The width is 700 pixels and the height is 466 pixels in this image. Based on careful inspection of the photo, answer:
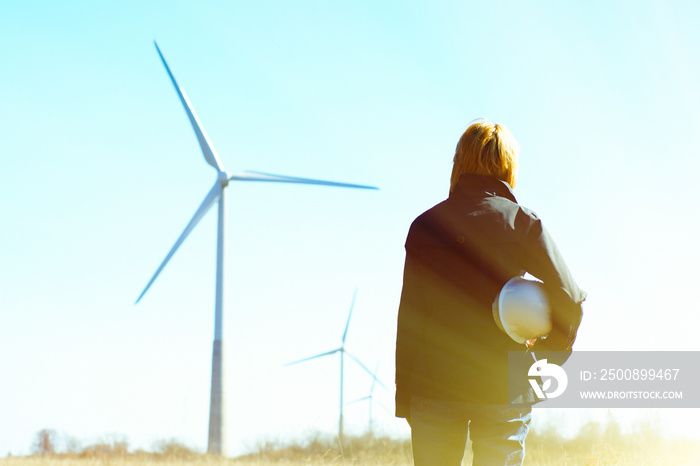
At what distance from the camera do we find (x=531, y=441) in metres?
17.0

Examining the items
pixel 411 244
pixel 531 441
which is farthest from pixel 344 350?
pixel 411 244

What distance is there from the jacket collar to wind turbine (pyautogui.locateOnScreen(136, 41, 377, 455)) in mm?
23668

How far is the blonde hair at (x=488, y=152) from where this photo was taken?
4426 mm

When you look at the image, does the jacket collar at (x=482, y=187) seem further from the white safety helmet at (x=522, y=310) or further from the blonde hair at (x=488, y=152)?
the white safety helmet at (x=522, y=310)

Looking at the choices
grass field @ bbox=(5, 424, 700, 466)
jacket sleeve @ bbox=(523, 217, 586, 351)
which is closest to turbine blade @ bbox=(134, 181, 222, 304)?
grass field @ bbox=(5, 424, 700, 466)

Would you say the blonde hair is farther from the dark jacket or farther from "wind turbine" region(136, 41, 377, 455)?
"wind turbine" region(136, 41, 377, 455)

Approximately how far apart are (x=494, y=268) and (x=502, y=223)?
276mm

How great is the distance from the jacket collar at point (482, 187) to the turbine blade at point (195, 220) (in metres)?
23.7

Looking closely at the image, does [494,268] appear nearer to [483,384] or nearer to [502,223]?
[502,223]

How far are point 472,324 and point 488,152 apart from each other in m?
1.09

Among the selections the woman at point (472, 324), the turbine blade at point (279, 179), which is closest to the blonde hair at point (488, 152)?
the woman at point (472, 324)

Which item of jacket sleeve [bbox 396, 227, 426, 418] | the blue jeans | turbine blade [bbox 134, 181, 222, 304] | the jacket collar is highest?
turbine blade [bbox 134, 181, 222, 304]

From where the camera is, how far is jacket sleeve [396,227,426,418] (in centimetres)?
426

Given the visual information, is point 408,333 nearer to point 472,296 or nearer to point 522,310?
point 472,296
